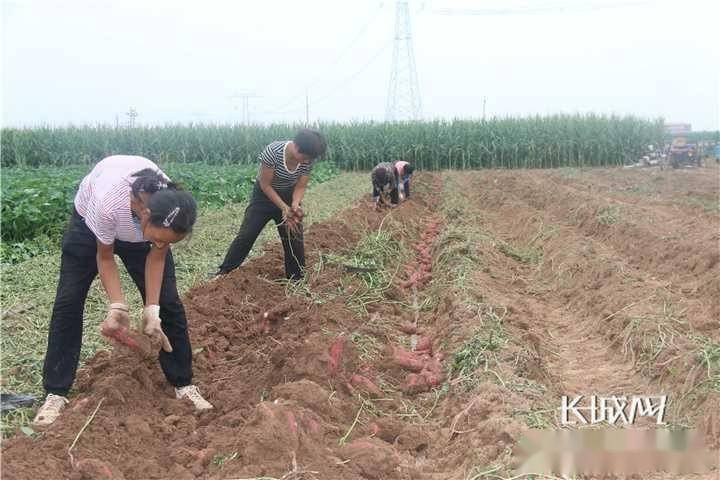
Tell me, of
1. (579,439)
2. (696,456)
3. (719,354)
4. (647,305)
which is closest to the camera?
(579,439)

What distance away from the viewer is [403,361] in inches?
210

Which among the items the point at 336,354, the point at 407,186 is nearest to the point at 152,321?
the point at 336,354

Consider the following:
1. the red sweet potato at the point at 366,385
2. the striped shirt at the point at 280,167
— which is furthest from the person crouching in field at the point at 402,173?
the red sweet potato at the point at 366,385

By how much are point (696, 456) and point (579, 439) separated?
2.42 ft

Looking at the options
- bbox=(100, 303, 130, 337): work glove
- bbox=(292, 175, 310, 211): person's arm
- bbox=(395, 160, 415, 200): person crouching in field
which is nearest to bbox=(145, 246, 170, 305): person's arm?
bbox=(100, 303, 130, 337): work glove

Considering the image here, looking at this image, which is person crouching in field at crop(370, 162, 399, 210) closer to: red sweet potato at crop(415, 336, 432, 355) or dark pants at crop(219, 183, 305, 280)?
dark pants at crop(219, 183, 305, 280)

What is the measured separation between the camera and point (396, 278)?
8023 mm

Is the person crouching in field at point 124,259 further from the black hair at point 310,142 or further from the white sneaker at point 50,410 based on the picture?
the black hair at point 310,142

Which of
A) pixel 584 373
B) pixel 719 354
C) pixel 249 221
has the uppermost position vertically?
pixel 249 221

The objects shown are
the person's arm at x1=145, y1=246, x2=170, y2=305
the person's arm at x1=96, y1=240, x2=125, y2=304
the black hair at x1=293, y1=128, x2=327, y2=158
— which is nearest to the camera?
the person's arm at x1=96, y1=240, x2=125, y2=304

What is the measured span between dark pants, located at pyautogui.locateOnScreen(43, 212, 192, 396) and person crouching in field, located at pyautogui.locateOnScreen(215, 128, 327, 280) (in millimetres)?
2446

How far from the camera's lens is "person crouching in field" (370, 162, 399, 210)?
13.6 metres

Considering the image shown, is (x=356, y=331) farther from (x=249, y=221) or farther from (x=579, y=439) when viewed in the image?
(x=579, y=439)

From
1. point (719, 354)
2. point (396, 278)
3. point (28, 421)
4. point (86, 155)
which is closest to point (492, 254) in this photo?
point (396, 278)
